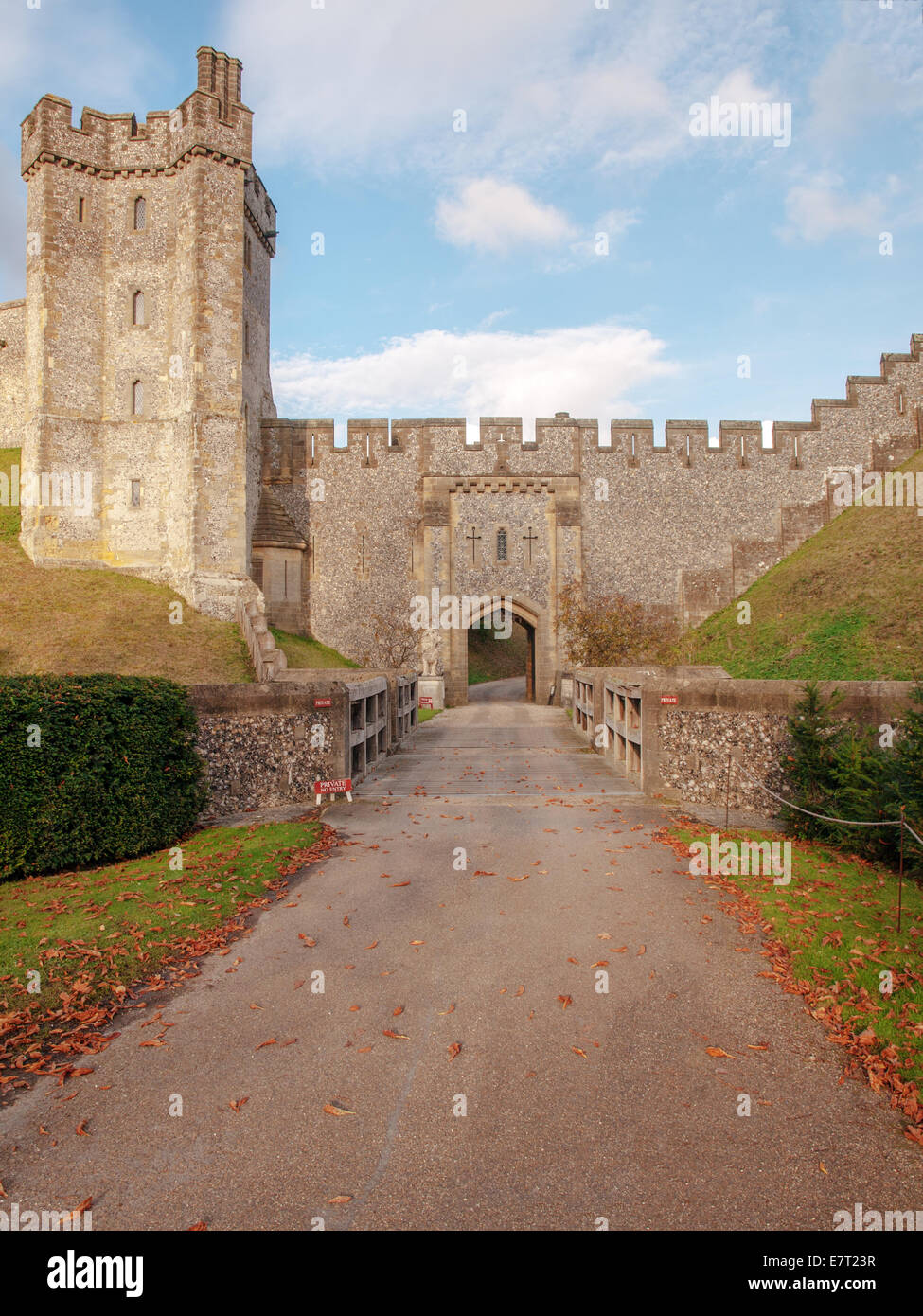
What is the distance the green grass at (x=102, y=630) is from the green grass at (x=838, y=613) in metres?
15.0

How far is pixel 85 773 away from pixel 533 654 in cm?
2226

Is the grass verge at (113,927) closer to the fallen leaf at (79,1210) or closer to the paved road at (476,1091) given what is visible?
the paved road at (476,1091)

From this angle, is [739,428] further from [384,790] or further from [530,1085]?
[530,1085]

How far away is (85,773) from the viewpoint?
7.63 metres

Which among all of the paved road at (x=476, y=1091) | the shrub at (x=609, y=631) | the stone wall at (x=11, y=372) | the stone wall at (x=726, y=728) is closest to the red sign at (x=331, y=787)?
the paved road at (x=476, y=1091)

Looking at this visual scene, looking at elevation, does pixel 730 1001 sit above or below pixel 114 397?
below

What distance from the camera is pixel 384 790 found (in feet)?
36.0

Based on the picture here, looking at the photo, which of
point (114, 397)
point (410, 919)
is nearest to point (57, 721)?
point (410, 919)

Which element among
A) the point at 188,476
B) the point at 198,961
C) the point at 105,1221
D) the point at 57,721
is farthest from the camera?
the point at 188,476

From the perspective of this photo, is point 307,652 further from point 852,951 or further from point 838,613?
point 852,951

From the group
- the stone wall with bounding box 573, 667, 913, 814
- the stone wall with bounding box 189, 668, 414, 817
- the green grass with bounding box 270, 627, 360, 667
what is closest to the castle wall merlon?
the green grass with bounding box 270, 627, 360, 667

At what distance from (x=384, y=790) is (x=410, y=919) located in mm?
4994

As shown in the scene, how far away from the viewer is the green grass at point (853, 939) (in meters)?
4.26

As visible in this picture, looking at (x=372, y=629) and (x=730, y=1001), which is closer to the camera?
(x=730, y=1001)
